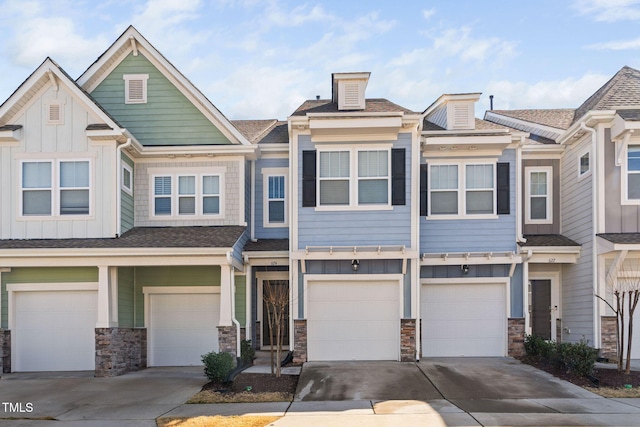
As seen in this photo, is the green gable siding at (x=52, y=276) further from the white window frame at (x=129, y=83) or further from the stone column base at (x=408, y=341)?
the stone column base at (x=408, y=341)

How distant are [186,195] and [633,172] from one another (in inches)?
A: 457

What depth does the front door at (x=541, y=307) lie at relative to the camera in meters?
18.9

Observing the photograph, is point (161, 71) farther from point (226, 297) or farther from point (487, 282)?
point (487, 282)

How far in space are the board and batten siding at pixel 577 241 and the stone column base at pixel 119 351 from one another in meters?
11.7

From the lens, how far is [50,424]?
35.2 ft

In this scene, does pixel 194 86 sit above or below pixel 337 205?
above

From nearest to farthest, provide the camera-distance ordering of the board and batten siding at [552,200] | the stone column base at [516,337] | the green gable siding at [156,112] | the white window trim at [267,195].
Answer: the stone column base at [516,337]
the green gable siding at [156,112]
the white window trim at [267,195]
the board and batten siding at [552,200]

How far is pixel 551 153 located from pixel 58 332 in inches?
564

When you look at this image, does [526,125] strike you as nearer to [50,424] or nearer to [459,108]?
[459,108]

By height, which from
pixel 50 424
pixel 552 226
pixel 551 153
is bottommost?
pixel 50 424

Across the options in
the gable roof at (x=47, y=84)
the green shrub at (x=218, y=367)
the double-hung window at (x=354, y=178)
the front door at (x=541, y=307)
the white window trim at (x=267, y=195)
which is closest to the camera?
the green shrub at (x=218, y=367)

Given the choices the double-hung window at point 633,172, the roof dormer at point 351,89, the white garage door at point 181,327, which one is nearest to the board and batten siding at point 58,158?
the white garage door at point 181,327

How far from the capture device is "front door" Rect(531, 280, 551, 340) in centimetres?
1891

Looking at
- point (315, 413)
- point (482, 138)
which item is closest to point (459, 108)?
point (482, 138)
